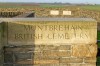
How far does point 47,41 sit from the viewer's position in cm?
473

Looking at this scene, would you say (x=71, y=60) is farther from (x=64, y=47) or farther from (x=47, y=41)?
(x=47, y=41)

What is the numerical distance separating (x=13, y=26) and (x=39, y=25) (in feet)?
1.31

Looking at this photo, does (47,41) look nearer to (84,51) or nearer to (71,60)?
(71,60)

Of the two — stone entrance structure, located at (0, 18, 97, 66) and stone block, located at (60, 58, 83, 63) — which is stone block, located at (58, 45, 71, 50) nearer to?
stone entrance structure, located at (0, 18, 97, 66)

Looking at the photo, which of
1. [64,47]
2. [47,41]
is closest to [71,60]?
[64,47]

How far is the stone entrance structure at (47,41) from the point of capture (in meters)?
4.71

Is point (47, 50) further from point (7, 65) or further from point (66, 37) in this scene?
point (7, 65)

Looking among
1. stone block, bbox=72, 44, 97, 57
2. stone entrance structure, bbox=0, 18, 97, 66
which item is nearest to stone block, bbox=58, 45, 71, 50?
stone entrance structure, bbox=0, 18, 97, 66

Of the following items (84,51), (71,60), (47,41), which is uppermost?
(47,41)

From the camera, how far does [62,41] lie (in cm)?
476

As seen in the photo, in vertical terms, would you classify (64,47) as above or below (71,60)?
above

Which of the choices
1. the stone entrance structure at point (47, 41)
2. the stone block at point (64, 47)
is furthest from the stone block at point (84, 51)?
the stone block at point (64, 47)

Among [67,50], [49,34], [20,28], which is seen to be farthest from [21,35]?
[67,50]

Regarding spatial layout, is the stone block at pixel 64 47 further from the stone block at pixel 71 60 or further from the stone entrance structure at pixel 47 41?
the stone block at pixel 71 60
